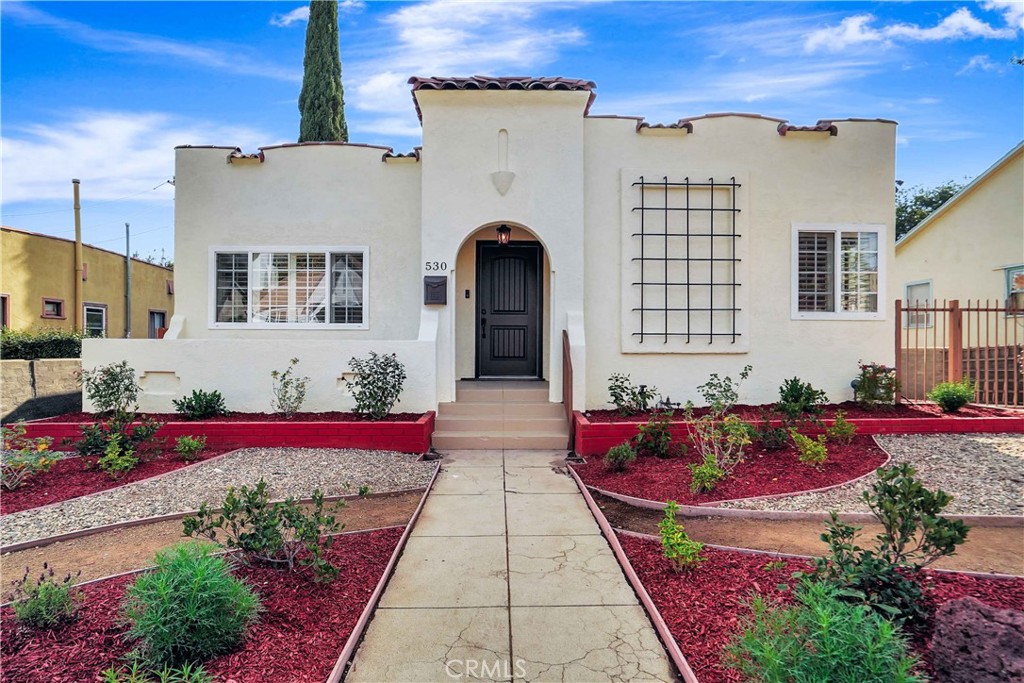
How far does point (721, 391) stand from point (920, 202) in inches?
1006

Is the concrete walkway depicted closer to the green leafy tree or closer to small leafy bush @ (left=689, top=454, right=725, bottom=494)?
small leafy bush @ (left=689, top=454, right=725, bottom=494)

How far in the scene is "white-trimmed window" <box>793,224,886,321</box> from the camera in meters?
8.75

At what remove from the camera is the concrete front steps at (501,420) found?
727 cm

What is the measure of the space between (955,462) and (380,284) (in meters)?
8.07

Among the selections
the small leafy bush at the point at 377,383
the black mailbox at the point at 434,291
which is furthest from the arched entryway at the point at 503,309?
the small leafy bush at the point at 377,383

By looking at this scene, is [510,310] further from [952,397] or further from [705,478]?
[952,397]

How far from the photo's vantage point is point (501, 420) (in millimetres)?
7672

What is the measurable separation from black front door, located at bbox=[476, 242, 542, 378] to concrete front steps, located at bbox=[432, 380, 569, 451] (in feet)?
3.82

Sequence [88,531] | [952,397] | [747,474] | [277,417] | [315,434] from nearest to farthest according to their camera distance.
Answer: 1. [88,531]
2. [747,474]
3. [315,434]
4. [277,417]
5. [952,397]

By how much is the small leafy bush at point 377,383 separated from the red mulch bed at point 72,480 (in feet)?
5.99

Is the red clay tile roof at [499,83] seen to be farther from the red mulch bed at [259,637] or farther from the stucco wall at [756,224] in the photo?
the red mulch bed at [259,637]

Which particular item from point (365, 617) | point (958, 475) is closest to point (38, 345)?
point (365, 617)

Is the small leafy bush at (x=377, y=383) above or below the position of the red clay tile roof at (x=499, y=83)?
below

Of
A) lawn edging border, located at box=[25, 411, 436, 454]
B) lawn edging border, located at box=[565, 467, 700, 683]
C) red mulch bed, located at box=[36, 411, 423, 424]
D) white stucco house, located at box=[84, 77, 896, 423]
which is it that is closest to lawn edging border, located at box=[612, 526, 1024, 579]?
lawn edging border, located at box=[565, 467, 700, 683]
